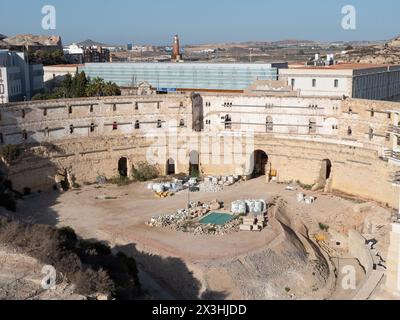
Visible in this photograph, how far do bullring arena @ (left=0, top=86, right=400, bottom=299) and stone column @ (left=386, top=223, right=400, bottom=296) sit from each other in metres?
0.24

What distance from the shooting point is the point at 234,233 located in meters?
32.8

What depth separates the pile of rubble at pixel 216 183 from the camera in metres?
42.2

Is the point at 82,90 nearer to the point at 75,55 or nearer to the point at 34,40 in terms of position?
the point at 75,55

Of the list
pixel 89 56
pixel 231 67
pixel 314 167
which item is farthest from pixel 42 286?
pixel 89 56

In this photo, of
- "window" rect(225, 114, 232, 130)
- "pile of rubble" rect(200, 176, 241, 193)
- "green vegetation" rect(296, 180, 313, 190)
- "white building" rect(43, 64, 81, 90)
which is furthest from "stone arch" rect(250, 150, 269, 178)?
"white building" rect(43, 64, 81, 90)

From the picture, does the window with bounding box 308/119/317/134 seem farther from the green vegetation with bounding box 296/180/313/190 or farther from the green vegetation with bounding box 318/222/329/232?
the green vegetation with bounding box 318/222/329/232

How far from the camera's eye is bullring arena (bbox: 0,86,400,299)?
95.0ft

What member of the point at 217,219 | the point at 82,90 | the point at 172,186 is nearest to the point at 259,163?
the point at 172,186

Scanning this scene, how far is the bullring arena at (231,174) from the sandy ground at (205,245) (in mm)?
72

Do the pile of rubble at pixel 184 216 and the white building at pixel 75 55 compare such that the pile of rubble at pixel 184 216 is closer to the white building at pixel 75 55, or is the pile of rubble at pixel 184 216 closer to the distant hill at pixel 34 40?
the white building at pixel 75 55

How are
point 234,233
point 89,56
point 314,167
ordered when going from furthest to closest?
point 89,56 < point 314,167 < point 234,233

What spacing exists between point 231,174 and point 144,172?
7481 millimetres

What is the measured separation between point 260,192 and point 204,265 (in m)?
14.8

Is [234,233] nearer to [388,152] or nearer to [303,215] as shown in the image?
[303,215]
